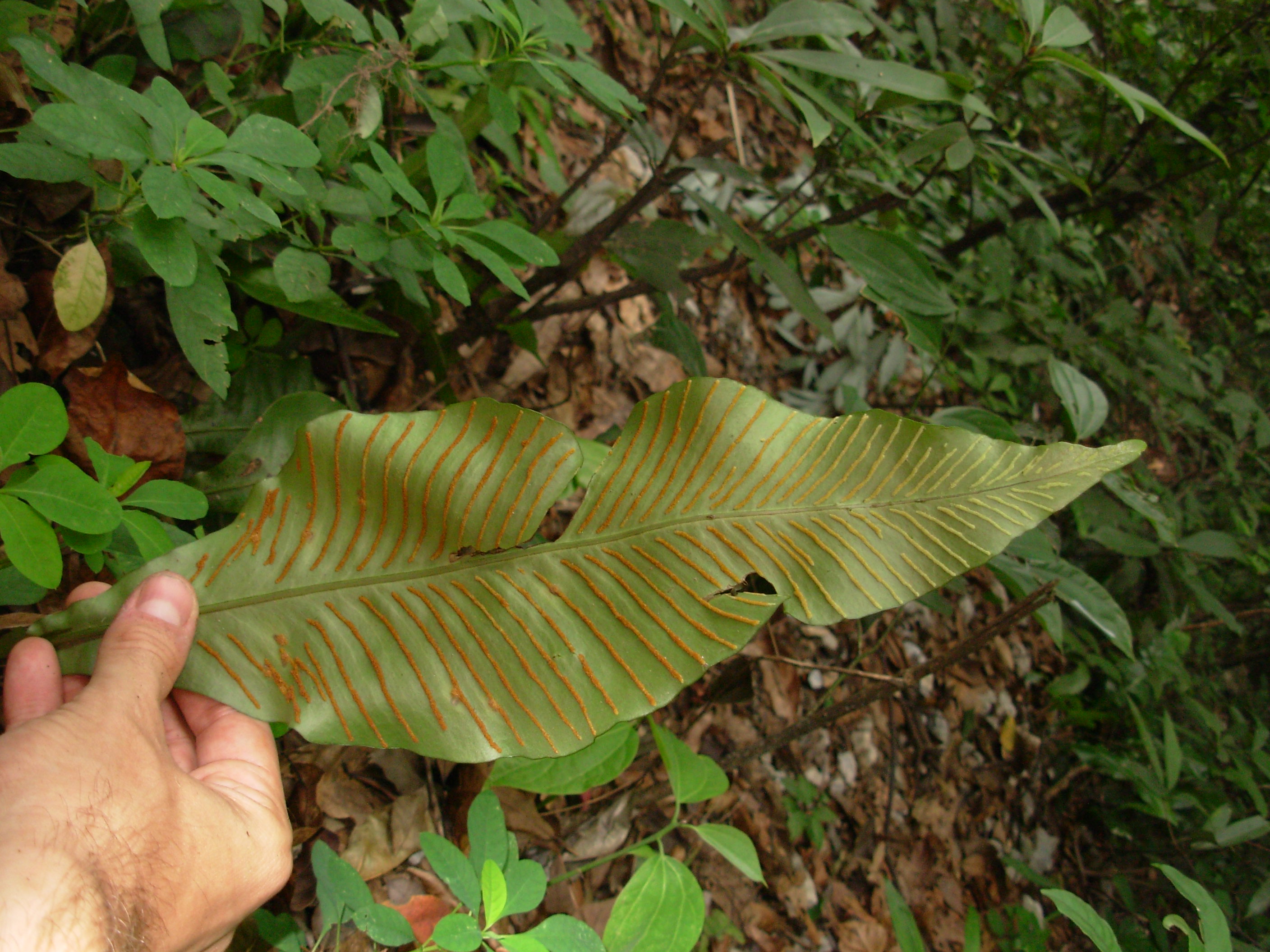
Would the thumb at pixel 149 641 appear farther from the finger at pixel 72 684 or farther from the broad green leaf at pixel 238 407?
the broad green leaf at pixel 238 407

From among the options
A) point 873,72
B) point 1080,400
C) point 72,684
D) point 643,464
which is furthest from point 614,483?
point 1080,400

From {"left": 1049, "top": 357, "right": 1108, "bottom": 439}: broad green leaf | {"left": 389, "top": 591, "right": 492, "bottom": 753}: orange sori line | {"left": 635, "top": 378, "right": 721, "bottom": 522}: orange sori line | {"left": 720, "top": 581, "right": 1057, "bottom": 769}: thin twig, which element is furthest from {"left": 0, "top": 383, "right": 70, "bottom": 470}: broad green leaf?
{"left": 1049, "top": 357, "right": 1108, "bottom": 439}: broad green leaf

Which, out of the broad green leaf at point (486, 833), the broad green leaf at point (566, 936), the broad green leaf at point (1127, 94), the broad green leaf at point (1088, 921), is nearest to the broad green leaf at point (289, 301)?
the broad green leaf at point (486, 833)

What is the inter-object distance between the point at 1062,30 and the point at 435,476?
1.05 m

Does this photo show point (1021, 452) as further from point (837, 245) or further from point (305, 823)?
point (305, 823)

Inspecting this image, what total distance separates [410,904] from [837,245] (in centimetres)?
116

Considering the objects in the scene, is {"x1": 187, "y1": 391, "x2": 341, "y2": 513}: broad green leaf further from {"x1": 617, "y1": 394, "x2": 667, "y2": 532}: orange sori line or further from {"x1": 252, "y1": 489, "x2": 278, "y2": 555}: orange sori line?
{"x1": 617, "y1": 394, "x2": 667, "y2": 532}: orange sori line

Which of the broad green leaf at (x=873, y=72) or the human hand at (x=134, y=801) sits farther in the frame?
the broad green leaf at (x=873, y=72)

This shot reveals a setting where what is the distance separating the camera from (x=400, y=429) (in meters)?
0.81

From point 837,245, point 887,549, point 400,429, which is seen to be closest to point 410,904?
point 400,429

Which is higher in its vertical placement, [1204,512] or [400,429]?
[400,429]

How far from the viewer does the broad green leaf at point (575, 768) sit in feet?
3.59

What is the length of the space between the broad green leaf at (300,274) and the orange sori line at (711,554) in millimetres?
519

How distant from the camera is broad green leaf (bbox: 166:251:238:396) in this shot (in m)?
0.79
